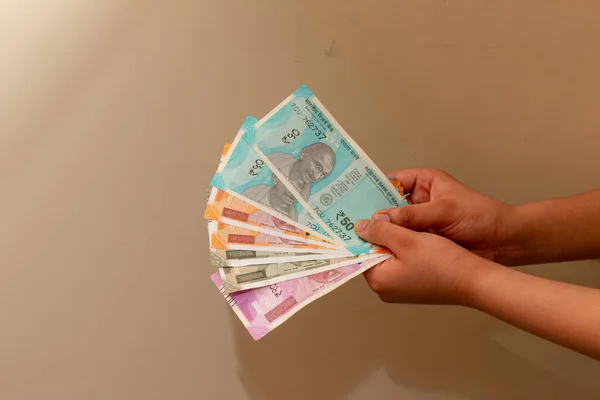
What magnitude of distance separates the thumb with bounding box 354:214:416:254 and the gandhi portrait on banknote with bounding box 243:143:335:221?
108 mm

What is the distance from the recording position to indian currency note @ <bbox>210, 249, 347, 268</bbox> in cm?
73

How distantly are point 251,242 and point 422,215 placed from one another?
0.88 ft

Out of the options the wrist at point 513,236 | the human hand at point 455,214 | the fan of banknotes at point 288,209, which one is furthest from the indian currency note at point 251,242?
the wrist at point 513,236

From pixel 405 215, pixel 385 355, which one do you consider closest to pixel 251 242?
pixel 405 215

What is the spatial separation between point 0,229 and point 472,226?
0.80 meters

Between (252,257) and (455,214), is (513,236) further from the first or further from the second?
A: (252,257)

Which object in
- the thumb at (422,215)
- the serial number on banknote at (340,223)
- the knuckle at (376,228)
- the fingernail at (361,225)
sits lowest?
the thumb at (422,215)

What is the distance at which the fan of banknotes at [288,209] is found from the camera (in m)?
0.73

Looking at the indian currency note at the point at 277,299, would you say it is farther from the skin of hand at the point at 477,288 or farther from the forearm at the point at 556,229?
the forearm at the point at 556,229

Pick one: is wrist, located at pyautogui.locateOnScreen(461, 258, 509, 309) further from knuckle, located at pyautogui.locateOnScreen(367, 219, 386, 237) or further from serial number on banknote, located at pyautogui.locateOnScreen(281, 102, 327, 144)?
serial number on banknote, located at pyautogui.locateOnScreen(281, 102, 327, 144)

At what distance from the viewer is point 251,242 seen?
737 mm

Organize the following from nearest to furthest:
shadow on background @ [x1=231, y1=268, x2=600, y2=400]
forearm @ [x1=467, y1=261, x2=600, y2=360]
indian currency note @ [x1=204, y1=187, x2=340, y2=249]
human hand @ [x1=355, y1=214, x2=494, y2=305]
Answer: forearm @ [x1=467, y1=261, x2=600, y2=360]
human hand @ [x1=355, y1=214, x2=494, y2=305]
indian currency note @ [x1=204, y1=187, x2=340, y2=249]
shadow on background @ [x1=231, y1=268, x2=600, y2=400]

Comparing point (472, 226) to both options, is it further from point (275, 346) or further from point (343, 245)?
point (275, 346)

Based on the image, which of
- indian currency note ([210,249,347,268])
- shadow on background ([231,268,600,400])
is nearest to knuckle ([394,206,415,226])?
indian currency note ([210,249,347,268])
